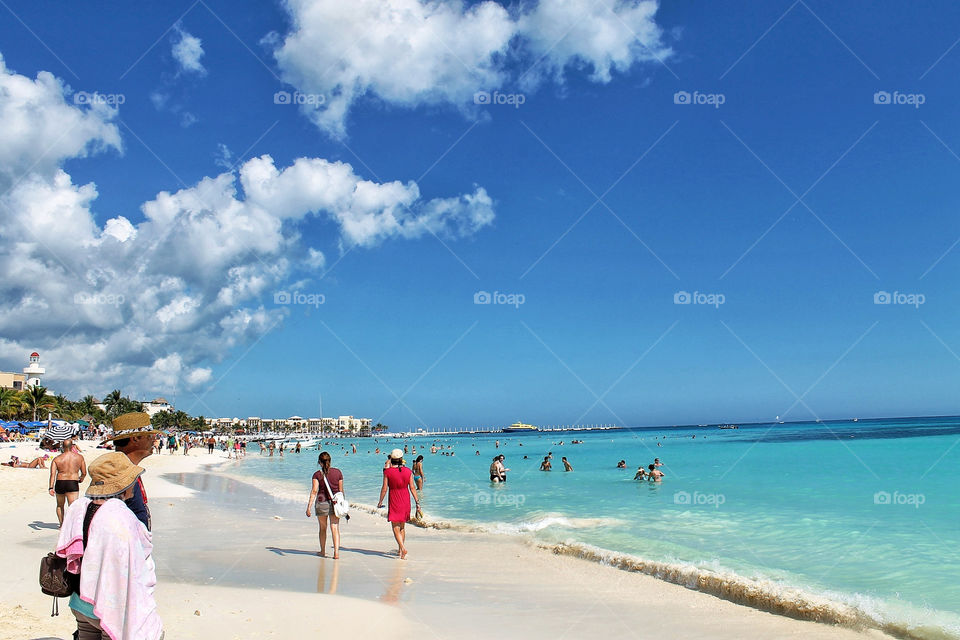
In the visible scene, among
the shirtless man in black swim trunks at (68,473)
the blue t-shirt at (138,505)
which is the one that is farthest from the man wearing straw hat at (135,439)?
the shirtless man in black swim trunks at (68,473)

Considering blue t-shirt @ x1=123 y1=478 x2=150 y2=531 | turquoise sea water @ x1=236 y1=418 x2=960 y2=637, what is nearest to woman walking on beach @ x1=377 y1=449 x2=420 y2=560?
turquoise sea water @ x1=236 y1=418 x2=960 y2=637

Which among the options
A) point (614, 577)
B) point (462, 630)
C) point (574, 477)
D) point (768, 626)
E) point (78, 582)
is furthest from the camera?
point (574, 477)

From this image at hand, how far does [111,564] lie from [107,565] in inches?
0.8

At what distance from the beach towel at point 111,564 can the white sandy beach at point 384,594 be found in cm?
291

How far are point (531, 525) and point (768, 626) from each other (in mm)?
7978

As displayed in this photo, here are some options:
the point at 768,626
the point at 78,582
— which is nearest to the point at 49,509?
the point at 78,582

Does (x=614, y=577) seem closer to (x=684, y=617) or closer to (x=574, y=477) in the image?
(x=684, y=617)

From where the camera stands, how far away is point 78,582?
330 centimetres

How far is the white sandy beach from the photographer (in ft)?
21.0

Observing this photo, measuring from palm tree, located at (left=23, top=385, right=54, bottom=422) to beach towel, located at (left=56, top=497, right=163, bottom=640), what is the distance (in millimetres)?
83755

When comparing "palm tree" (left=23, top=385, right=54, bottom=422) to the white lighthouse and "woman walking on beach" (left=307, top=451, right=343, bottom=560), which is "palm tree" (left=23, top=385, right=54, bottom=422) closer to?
the white lighthouse

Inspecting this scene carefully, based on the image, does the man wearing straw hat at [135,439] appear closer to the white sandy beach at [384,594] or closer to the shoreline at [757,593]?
the white sandy beach at [384,594]

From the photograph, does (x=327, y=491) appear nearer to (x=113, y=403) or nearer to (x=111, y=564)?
(x=111, y=564)

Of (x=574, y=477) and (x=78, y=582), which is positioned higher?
(x=78, y=582)
